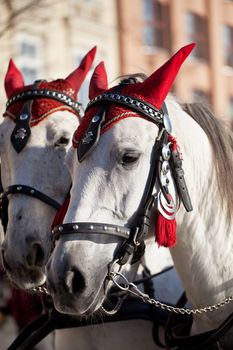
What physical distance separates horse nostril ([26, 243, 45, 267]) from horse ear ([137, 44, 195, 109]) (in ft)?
3.16

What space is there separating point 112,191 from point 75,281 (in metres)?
0.36

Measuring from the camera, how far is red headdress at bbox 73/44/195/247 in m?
2.69

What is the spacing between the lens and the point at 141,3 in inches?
771

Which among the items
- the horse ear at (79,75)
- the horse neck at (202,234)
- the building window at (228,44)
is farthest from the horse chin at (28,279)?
the building window at (228,44)

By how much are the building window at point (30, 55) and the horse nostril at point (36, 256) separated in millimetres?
11520

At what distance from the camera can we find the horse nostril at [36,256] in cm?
328

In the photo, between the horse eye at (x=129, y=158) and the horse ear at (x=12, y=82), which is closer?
the horse eye at (x=129, y=158)

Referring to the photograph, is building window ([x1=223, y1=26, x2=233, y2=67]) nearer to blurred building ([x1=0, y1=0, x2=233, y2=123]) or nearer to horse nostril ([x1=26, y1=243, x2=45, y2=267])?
blurred building ([x1=0, y1=0, x2=233, y2=123])

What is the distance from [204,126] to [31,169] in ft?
3.13

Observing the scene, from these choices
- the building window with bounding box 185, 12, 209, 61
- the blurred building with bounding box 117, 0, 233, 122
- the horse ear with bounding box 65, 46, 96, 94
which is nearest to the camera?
the horse ear with bounding box 65, 46, 96, 94

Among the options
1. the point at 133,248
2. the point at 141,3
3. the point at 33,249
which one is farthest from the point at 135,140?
the point at 141,3

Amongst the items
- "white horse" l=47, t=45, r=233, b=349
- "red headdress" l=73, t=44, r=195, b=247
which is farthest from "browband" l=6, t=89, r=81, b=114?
"red headdress" l=73, t=44, r=195, b=247

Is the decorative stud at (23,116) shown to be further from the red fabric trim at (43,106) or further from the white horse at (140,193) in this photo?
the white horse at (140,193)

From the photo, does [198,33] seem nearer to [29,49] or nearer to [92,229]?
[29,49]
